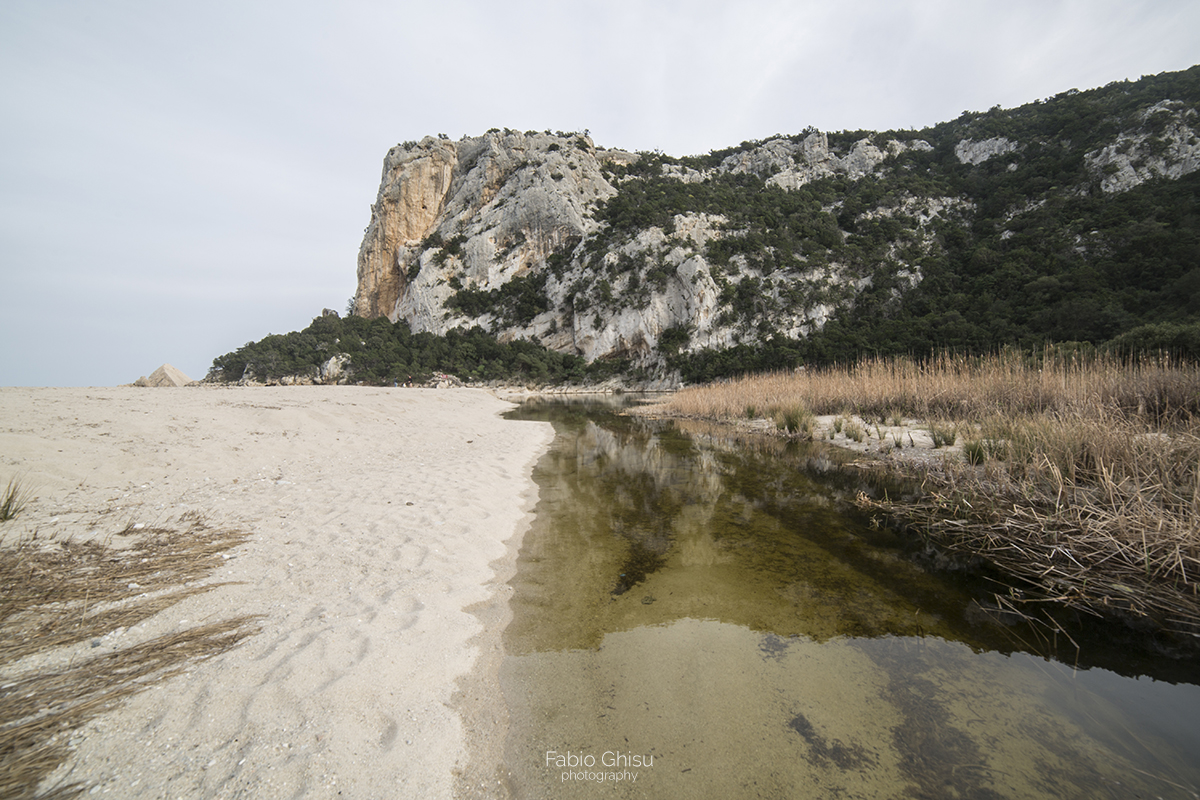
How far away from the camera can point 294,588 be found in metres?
3.24

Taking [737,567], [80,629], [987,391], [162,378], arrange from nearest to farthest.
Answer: [80,629], [737,567], [987,391], [162,378]

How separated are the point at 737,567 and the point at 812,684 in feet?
5.20

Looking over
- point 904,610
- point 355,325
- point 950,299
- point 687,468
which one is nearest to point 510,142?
point 355,325

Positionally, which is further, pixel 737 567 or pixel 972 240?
pixel 972 240

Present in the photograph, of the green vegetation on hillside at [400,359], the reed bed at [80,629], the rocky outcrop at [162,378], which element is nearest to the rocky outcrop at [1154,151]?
the green vegetation on hillside at [400,359]

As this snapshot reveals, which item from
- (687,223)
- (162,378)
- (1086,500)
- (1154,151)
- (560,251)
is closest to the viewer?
(1086,500)

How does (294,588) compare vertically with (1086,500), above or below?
below

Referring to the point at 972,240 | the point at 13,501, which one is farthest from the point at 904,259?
the point at 13,501

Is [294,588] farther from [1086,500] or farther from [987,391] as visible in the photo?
[987,391]

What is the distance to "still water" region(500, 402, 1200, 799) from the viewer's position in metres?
1.96

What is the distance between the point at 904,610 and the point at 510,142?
73.0 m

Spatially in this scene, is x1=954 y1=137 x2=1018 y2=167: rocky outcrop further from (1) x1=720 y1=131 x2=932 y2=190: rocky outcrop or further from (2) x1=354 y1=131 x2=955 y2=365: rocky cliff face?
(2) x1=354 y1=131 x2=955 y2=365: rocky cliff face

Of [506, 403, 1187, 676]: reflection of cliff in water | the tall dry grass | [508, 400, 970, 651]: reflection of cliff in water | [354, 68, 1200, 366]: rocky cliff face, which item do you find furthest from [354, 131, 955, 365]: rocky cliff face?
[506, 403, 1187, 676]: reflection of cliff in water

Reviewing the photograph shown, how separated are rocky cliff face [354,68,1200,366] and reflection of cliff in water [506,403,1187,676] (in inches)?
1460
